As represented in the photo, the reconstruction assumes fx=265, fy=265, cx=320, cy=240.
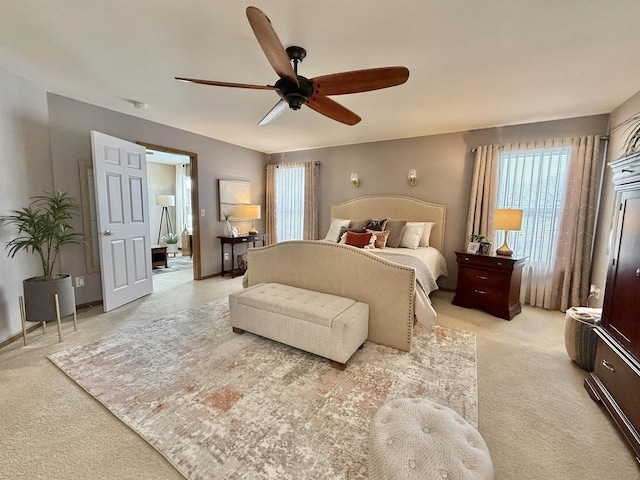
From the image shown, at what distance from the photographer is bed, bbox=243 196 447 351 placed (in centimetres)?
234

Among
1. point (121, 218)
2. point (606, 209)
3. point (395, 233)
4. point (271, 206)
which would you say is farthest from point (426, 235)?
point (121, 218)

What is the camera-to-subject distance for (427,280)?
297 cm

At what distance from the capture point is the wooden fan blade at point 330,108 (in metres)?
1.99

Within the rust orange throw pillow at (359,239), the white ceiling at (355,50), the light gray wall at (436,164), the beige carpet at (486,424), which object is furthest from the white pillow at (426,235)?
the beige carpet at (486,424)

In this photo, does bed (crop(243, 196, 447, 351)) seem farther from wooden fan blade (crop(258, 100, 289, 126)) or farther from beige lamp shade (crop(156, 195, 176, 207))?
beige lamp shade (crop(156, 195, 176, 207))

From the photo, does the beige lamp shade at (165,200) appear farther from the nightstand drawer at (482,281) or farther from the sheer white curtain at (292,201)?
the nightstand drawer at (482,281)

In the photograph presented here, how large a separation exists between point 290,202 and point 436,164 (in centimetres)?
288

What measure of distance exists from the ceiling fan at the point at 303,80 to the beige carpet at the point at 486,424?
2146 millimetres

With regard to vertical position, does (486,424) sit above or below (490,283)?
below

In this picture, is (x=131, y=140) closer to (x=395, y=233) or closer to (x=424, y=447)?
(x=395, y=233)

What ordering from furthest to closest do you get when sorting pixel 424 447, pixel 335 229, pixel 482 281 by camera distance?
pixel 335 229 → pixel 482 281 → pixel 424 447

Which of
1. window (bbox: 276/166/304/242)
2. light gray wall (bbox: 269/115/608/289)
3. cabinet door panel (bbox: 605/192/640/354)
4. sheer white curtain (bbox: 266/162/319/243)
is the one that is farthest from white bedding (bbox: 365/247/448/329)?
window (bbox: 276/166/304/242)

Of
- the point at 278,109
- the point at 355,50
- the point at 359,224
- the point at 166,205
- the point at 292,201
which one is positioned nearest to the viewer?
the point at 355,50

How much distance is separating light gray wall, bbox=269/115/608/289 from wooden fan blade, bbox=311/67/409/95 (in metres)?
2.82
